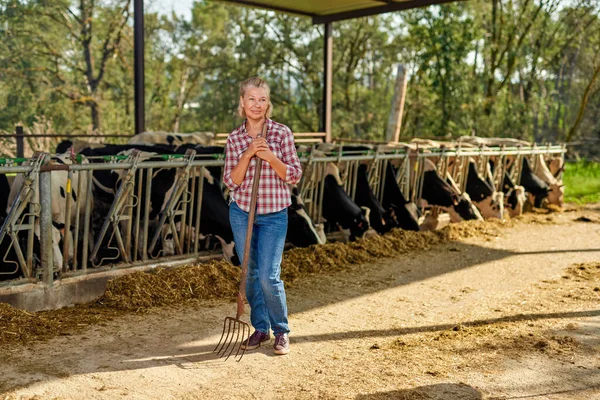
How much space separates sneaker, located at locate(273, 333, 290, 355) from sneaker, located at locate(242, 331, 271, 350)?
0.12 meters

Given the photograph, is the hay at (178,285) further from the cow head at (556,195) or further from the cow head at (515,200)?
the cow head at (556,195)

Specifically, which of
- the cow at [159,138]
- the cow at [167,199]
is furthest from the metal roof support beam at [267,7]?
the cow at [167,199]

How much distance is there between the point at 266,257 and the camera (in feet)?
13.7

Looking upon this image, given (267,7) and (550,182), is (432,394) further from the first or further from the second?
(267,7)

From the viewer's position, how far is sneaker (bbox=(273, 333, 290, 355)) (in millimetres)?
4398

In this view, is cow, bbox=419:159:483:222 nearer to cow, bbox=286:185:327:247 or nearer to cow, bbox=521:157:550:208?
cow, bbox=521:157:550:208

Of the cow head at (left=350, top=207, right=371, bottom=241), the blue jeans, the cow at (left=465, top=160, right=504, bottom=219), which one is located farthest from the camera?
the cow at (left=465, top=160, right=504, bottom=219)

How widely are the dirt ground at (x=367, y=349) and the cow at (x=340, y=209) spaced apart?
830mm

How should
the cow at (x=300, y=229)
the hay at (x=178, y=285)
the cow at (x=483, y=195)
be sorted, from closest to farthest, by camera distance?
the hay at (x=178, y=285), the cow at (x=300, y=229), the cow at (x=483, y=195)

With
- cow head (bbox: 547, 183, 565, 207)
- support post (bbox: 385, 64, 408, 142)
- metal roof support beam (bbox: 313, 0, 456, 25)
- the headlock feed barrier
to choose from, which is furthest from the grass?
the headlock feed barrier

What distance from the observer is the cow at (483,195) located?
10.3 metres

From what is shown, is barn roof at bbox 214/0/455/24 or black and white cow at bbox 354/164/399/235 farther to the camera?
barn roof at bbox 214/0/455/24

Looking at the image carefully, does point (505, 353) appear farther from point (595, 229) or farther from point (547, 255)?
point (595, 229)

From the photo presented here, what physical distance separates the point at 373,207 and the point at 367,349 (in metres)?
3.93
